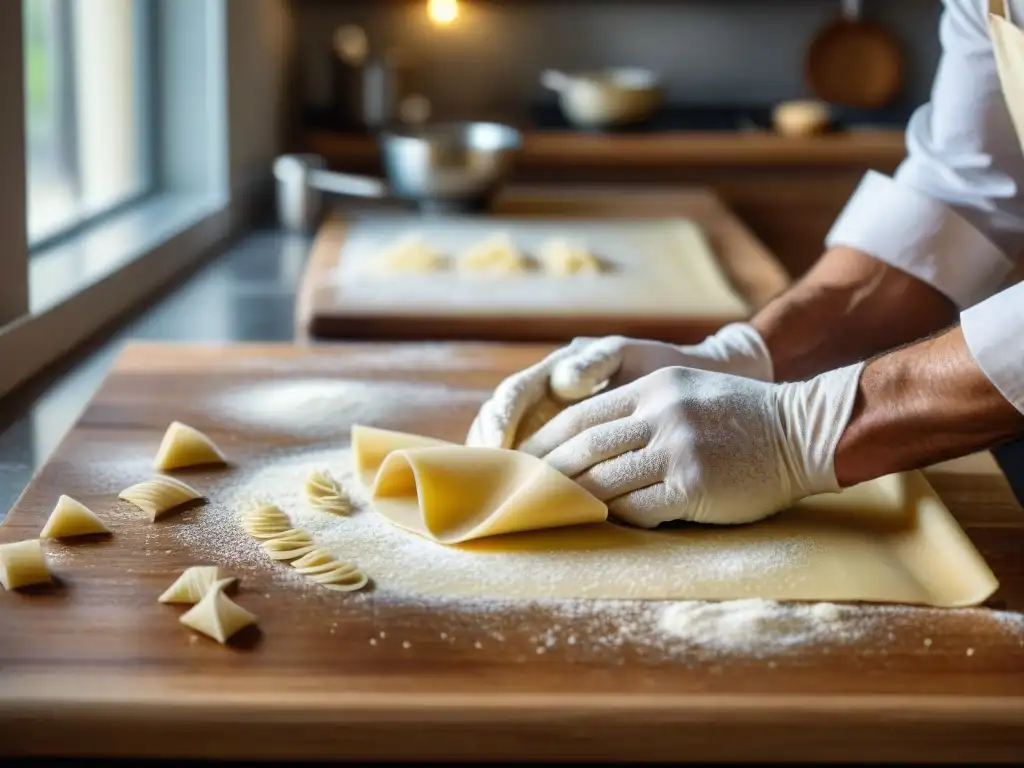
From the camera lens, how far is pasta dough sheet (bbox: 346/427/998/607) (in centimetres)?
100

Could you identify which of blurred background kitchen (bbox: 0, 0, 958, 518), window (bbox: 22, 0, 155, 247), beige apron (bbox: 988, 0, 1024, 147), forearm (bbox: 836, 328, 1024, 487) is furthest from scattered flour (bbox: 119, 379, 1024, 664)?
window (bbox: 22, 0, 155, 247)

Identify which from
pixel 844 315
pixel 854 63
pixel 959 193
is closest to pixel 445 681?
pixel 844 315

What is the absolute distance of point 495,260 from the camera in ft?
7.30

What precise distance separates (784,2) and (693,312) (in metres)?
2.30

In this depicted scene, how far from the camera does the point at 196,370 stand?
1.61 metres

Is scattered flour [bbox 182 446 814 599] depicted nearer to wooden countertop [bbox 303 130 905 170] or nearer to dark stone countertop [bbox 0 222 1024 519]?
dark stone countertop [bbox 0 222 1024 519]

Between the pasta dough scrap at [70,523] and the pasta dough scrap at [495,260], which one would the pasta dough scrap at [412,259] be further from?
the pasta dough scrap at [70,523]

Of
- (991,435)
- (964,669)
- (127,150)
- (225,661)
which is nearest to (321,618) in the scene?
(225,661)

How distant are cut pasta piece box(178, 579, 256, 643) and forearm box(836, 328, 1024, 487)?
547 mm

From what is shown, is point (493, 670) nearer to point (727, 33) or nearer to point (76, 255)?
point (76, 255)

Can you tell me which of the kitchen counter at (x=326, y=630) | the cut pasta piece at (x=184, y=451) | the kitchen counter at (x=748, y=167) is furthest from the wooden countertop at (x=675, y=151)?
the cut pasta piece at (x=184, y=451)

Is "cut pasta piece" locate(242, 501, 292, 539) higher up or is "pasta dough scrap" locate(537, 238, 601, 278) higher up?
"pasta dough scrap" locate(537, 238, 601, 278)

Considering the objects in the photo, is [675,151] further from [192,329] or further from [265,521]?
[265,521]

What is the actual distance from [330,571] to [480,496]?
0.16 meters
